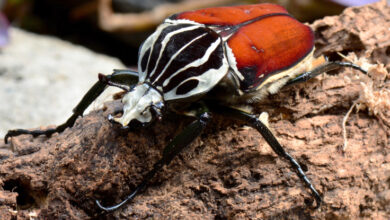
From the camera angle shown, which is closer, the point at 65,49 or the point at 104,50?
the point at 65,49

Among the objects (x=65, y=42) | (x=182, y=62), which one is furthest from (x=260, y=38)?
(x=65, y=42)

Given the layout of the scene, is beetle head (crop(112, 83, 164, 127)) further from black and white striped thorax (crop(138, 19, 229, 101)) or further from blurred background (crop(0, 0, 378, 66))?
blurred background (crop(0, 0, 378, 66))

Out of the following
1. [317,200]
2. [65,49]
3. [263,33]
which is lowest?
[65,49]

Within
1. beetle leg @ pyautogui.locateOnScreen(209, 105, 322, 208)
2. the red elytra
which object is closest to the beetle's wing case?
the red elytra

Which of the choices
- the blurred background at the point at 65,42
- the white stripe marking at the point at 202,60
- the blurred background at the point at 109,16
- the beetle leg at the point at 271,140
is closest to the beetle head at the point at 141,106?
the white stripe marking at the point at 202,60

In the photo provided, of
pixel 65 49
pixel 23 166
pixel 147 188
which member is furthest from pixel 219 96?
pixel 65 49

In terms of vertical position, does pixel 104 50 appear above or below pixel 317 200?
below

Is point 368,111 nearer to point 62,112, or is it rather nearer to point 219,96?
point 219,96

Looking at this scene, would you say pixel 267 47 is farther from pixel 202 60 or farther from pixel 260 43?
pixel 202 60
